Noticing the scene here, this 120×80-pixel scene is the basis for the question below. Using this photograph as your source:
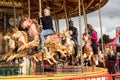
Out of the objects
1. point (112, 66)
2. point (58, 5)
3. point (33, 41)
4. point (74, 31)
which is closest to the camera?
point (33, 41)

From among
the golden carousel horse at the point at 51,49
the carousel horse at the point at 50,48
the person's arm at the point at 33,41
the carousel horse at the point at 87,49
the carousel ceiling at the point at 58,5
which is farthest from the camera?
the carousel ceiling at the point at 58,5

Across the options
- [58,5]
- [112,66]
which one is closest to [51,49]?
[58,5]

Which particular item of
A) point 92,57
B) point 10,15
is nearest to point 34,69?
point 92,57

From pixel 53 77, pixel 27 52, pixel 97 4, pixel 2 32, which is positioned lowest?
pixel 53 77

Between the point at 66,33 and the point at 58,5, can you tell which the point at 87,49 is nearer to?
the point at 66,33

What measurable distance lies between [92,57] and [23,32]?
4.14 metres

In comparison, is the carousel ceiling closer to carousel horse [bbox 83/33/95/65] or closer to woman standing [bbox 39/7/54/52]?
carousel horse [bbox 83/33/95/65]

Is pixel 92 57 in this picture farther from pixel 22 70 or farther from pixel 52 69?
pixel 22 70

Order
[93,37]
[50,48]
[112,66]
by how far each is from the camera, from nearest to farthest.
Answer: [50,48] < [93,37] < [112,66]

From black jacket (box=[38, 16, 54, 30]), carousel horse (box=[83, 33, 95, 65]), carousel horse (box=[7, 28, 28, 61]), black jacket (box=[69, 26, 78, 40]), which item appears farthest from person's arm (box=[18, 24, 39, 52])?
black jacket (box=[69, 26, 78, 40])

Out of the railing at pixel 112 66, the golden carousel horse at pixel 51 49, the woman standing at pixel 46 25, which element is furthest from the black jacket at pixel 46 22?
the railing at pixel 112 66

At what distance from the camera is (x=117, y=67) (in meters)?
20.2

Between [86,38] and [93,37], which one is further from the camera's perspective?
[93,37]

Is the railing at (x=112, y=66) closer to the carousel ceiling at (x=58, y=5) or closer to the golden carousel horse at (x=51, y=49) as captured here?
the carousel ceiling at (x=58, y=5)
